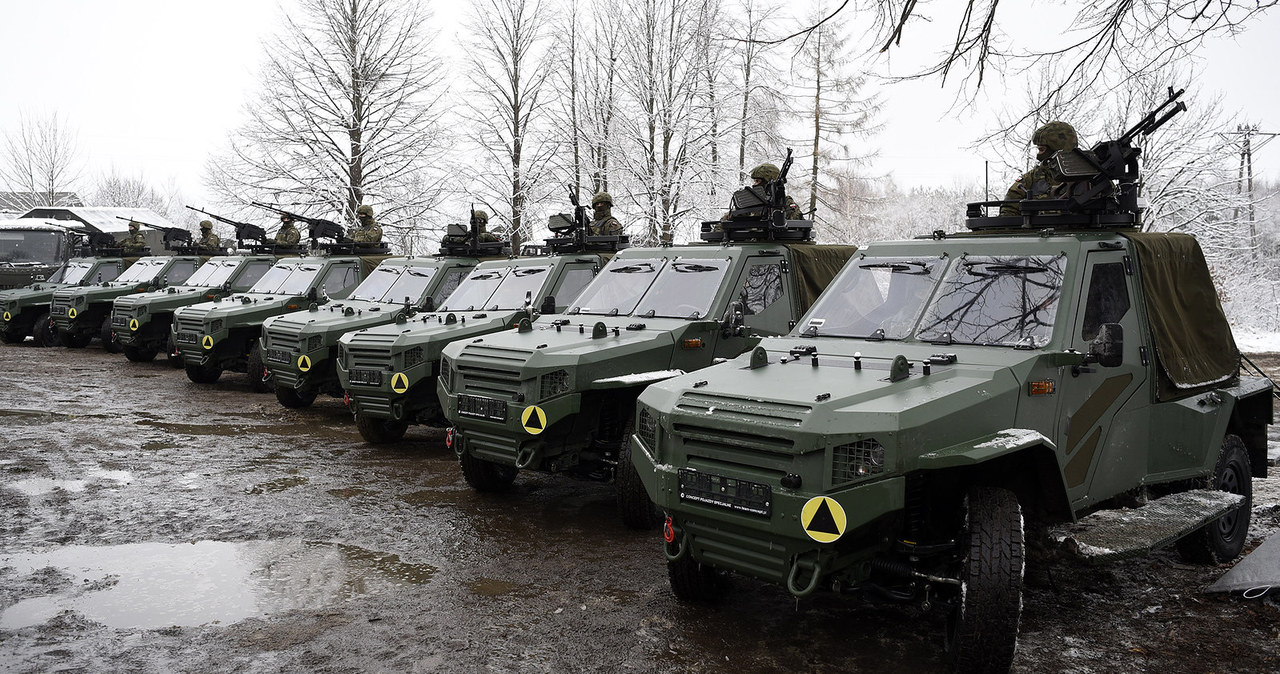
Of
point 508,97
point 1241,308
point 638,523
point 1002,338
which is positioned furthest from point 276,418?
point 1241,308

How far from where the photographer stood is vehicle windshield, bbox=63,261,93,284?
2075 cm

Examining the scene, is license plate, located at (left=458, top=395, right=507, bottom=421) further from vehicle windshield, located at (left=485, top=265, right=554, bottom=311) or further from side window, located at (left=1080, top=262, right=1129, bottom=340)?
side window, located at (left=1080, top=262, right=1129, bottom=340)

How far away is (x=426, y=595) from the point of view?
217 inches

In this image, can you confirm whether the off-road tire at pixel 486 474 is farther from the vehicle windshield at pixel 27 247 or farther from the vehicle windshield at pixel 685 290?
the vehicle windshield at pixel 27 247

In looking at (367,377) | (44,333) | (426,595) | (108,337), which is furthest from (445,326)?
(44,333)

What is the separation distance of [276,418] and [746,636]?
338 inches

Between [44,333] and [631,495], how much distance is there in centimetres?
1852

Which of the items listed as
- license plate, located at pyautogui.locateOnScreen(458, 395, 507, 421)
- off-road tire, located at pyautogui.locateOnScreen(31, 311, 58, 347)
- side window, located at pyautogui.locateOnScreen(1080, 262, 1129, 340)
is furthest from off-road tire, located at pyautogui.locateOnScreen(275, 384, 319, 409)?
off-road tire, located at pyautogui.locateOnScreen(31, 311, 58, 347)

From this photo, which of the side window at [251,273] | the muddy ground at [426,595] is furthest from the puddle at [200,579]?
the side window at [251,273]

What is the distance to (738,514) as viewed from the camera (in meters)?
4.35

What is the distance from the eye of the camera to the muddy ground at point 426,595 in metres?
4.60

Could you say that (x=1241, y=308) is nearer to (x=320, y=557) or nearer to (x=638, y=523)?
(x=638, y=523)

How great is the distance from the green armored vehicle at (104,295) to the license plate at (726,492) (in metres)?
16.6

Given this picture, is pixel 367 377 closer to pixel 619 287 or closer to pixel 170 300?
pixel 619 287
